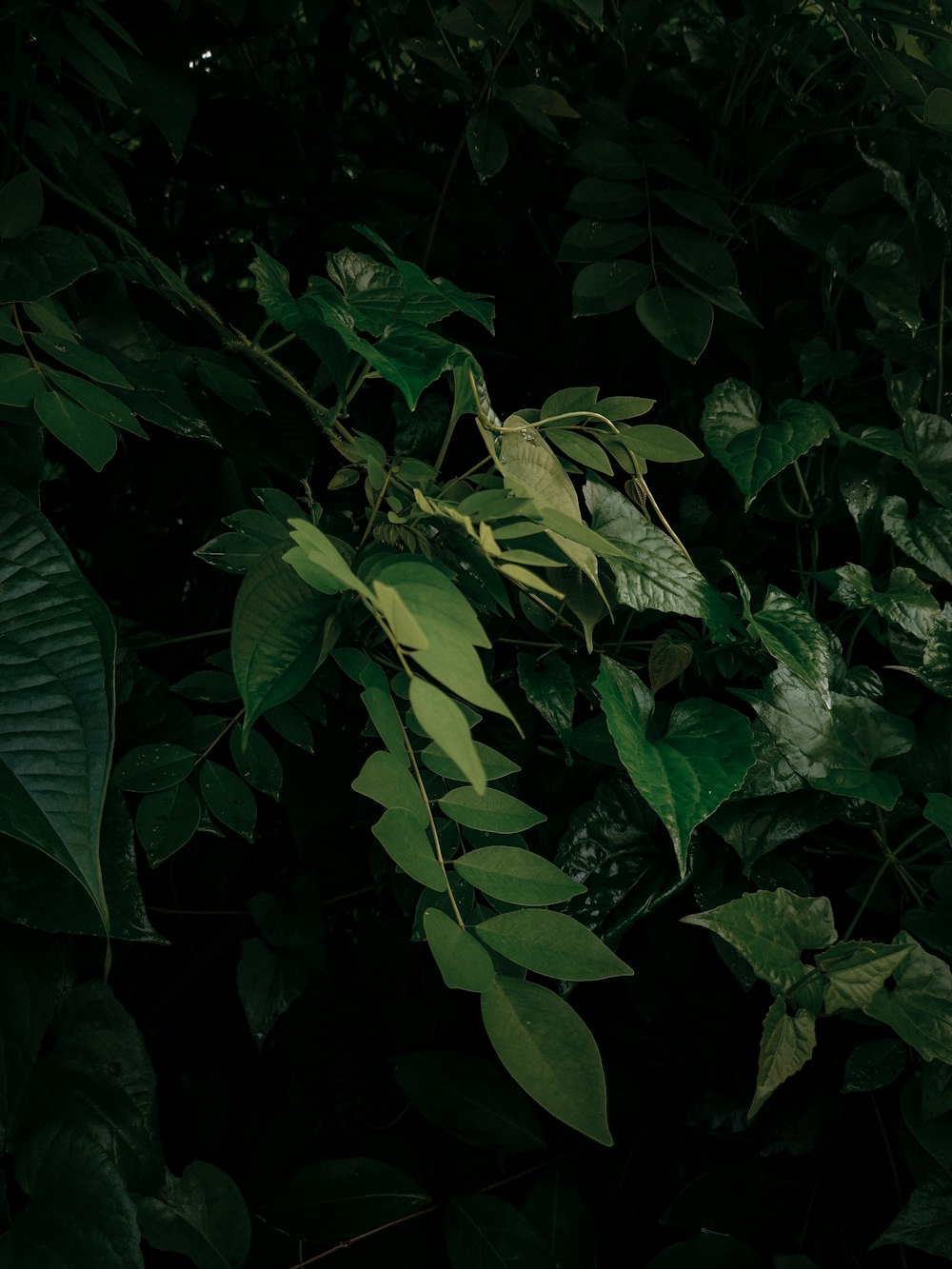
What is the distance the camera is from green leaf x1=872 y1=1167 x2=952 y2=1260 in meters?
0.62

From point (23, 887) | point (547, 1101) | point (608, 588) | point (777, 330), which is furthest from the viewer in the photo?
point (777, 330)

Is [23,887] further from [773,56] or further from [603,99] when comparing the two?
[773,56]

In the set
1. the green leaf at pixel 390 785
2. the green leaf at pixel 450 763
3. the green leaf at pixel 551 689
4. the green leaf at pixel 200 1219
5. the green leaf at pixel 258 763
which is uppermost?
the green leaf at pixel 390 785

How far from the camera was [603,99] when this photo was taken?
0.89 m

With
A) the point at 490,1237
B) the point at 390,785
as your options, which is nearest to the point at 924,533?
the point at 390,785

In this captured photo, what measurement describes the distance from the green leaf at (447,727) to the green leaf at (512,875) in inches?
5.0

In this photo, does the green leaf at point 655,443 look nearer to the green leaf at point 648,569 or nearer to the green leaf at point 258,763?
the green leaf at point 648,569

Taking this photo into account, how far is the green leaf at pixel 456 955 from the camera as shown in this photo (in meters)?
0.38

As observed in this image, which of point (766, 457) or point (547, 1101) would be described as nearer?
point (547, 1101)

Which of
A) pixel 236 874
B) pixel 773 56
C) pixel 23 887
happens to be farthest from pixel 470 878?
pixel 773 56

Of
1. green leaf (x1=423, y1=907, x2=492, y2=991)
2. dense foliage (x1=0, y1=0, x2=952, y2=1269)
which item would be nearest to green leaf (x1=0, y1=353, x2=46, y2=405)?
dense foliage (x1=0, y1=0, x2=952, y2=1269)

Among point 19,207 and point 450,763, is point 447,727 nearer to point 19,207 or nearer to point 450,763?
point 450,763

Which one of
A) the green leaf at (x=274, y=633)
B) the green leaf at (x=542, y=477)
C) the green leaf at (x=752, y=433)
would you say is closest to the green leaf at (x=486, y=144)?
the green leaf at (x=752, y=433)

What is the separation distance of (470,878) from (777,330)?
0.66 meters
